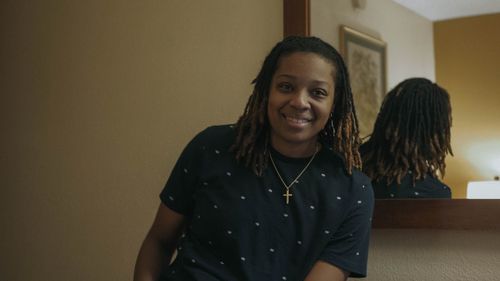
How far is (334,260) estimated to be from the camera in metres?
1.24

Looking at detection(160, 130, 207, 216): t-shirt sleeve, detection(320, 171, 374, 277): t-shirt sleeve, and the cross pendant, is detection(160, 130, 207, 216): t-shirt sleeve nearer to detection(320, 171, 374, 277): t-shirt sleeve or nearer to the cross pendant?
the cross pendant

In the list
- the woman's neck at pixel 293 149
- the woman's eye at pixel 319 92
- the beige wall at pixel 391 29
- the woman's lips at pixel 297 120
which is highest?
the beige wall at pixel 391 29

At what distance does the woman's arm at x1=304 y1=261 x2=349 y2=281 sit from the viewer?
122 centimetres

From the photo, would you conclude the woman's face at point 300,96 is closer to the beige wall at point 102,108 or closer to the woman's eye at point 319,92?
the woman's eye at point 319,92

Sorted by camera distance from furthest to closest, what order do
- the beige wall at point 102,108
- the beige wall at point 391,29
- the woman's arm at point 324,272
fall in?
the beige wall at point 102,108 → the beige wall at point 391,29 → the woman's arm at point 324,272

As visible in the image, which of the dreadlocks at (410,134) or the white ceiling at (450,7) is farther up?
the white ceiling at (450,7)

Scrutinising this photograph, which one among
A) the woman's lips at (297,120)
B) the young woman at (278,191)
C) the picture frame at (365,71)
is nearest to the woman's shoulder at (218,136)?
the young woman at (278,191)

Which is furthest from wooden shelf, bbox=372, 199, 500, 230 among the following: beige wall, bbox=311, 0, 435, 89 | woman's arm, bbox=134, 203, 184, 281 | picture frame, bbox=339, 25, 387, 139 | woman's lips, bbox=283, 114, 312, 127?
woman's arm, bbox=134, 203, 184, 281

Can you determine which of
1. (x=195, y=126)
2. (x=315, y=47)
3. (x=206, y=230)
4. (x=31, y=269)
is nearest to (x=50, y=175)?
(x=31, y=269)

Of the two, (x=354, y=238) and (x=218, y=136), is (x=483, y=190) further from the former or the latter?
(x=218, y=136)

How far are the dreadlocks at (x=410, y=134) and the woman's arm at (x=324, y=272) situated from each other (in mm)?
382

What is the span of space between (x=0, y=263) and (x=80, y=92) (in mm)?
755

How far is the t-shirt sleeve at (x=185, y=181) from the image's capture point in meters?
1.30

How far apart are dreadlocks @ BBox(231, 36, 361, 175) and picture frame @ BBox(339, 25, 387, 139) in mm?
250
